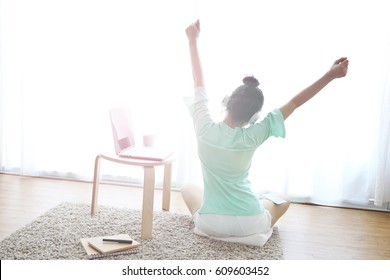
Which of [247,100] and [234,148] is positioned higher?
[247,100]

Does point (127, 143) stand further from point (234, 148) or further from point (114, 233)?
point (234, 148)

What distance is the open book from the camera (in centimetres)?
184

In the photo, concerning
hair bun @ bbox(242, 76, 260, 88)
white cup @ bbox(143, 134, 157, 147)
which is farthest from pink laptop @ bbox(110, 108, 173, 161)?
hair bun @ bbox(242, 76, 260, 88)

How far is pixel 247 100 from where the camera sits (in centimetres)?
182

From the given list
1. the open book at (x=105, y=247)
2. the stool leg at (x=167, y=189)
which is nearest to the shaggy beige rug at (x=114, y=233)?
the open book at (x=105, y=247)

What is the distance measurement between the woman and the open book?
380 mm

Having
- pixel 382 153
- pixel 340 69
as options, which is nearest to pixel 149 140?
pixel 340 69

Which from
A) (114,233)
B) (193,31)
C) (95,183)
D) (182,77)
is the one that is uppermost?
(193,31)

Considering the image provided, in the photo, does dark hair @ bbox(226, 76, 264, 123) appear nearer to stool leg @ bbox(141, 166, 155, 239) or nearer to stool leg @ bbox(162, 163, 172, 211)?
stool leg @ bbox(141, 166, 155, 239)

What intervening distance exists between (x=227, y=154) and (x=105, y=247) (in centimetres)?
74

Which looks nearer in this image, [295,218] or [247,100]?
[247,100]

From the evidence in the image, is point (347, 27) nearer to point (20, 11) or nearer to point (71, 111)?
point (71, 111)
